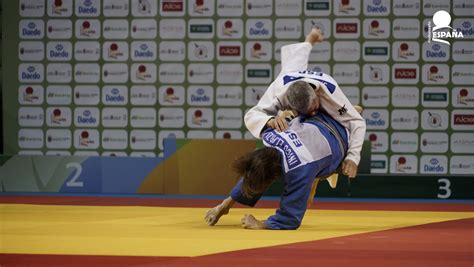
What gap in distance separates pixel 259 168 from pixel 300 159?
1.08ft

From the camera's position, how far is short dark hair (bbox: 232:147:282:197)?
6.79 meters

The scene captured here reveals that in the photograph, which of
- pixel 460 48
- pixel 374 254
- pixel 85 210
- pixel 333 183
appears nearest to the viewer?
pixel 374 254

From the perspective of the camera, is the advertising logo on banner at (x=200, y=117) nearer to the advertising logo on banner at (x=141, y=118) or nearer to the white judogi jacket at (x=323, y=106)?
the advertising logo on banner at (x=141, y=118)

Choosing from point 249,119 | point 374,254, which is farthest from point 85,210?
point 374,254

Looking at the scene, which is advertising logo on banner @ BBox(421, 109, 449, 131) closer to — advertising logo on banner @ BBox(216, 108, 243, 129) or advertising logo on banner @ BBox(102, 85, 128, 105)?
advertising logo on banner @ BBox(216, 108, 243, 129)

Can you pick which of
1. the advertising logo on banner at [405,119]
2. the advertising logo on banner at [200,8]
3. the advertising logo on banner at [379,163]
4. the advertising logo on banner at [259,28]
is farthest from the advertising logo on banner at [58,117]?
the advertising logo on banner at [405,119]

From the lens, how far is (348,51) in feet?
47.5

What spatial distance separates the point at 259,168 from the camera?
22.2 feet

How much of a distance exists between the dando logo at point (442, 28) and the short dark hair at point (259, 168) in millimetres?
7996

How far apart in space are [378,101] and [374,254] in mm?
9450

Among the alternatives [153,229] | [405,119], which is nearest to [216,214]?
[153,229]

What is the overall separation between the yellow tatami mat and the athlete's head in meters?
0.93

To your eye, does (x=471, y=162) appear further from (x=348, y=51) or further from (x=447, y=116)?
(x=348, y=51)

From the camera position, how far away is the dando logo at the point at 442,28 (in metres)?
14.2
